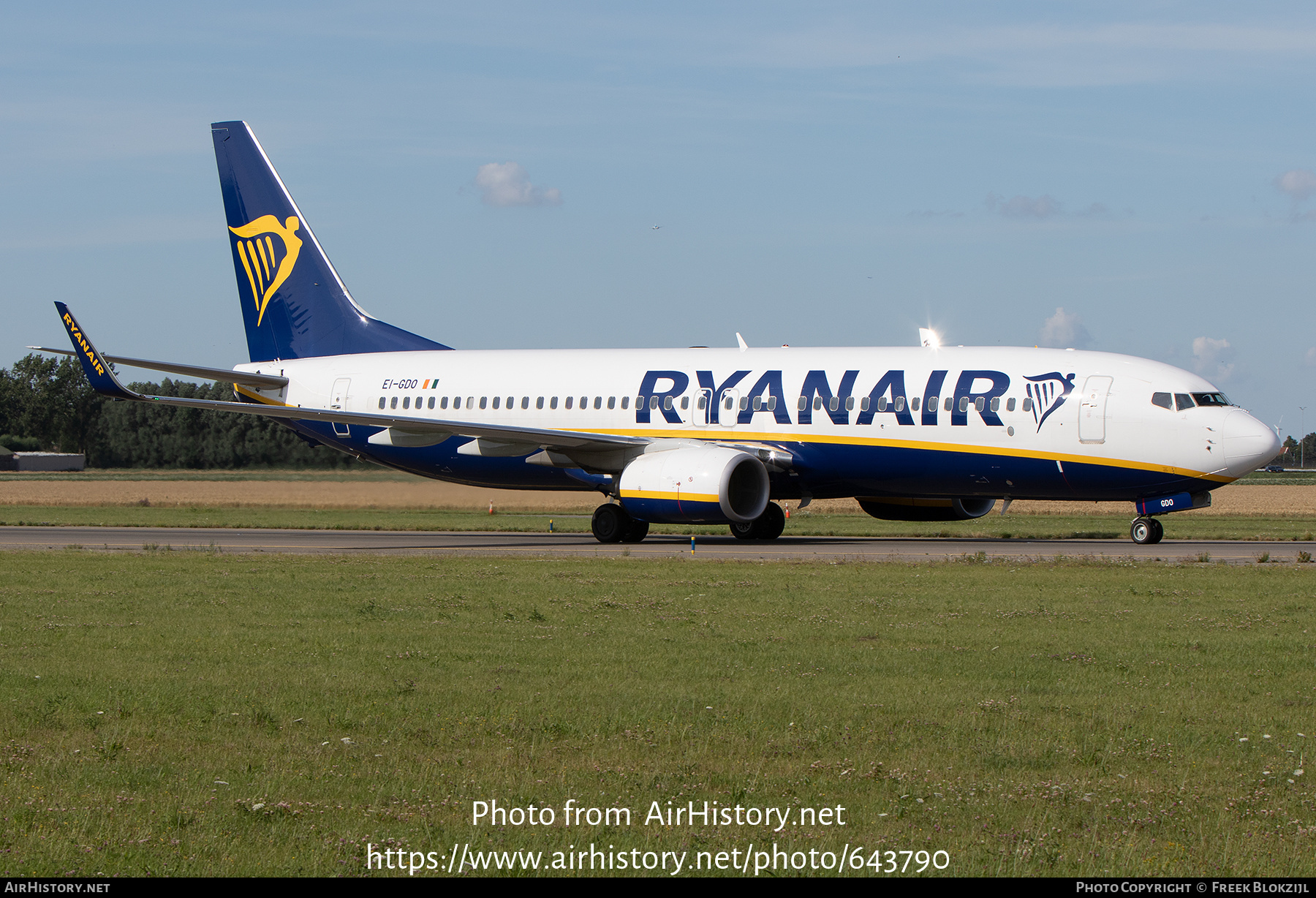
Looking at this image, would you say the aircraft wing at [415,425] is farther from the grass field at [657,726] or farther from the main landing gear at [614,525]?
the grass field at [657,726]

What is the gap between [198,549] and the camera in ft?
85.8

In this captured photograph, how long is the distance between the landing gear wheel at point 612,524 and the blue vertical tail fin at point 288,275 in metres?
9.04

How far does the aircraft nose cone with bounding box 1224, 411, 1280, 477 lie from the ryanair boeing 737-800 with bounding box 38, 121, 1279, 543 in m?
0.03

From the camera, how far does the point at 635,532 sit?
96.7 feet

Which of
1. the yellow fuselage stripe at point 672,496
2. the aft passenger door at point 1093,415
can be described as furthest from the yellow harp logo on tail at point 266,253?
the aft passenger door at point 1093,415

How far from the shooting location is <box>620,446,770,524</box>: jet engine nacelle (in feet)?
87.0

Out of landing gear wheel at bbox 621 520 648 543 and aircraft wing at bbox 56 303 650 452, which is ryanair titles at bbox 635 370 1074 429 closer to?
aircraft wing at bbox 56 303 650 452

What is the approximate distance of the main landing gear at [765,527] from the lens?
30.3m

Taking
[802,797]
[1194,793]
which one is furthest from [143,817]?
[1194,793]

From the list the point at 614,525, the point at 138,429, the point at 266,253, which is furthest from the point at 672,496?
the point at 138,429

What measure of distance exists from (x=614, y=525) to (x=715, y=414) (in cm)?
324

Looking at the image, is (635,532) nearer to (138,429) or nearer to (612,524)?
(612,524)
